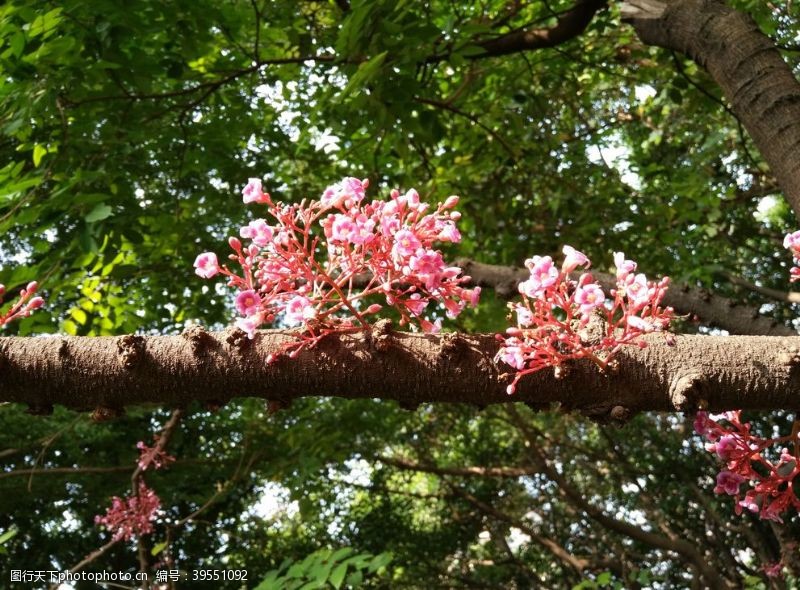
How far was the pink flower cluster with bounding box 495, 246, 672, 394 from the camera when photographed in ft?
4.13

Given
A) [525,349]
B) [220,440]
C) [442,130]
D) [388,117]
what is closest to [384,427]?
[220,440]

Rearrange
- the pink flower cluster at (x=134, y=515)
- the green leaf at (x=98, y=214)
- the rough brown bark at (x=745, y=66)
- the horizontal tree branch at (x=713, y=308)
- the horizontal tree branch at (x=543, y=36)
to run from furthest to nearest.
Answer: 1. the pink flower cluster at (x=134, y=515)
2. the horizontal tree branch at (x=543, y=36)
3. the horizontal tree branch at (x=713, y=308)
4. the green leaf at (x=98, y=214)
5. the rough brown bark at (x=745, y=66)

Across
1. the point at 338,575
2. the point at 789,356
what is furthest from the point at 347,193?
the point at 338,575

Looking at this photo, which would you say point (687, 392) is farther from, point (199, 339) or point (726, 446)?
point (199, 339)

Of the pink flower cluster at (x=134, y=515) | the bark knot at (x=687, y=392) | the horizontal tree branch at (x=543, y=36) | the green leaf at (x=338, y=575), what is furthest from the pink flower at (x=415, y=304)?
the pink flower cluster at (x=134, y=515)

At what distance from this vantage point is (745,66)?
8.59 feet

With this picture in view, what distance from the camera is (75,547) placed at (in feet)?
30.6

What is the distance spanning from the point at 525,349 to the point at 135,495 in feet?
12.2

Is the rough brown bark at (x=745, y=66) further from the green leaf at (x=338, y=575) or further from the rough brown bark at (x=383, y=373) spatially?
the green leaf at (x=338, y=575)

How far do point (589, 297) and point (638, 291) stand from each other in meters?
0.10

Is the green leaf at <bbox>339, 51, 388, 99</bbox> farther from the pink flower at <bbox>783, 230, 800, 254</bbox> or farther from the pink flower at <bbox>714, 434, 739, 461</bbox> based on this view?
the pink flower at <bbox>714, 434, 739, 461</bbox>

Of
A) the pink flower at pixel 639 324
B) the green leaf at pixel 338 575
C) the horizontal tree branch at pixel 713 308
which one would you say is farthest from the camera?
the green leaf at pixel 338 575

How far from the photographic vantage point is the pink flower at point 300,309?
1.32 m

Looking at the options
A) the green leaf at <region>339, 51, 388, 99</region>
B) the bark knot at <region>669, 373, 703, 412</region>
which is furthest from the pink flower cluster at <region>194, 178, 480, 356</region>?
the green leaf at <region>339, 51, 388, 99</region>
